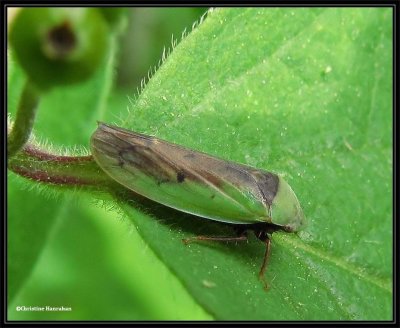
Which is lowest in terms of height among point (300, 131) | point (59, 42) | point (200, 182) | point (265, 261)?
point (265, 261)

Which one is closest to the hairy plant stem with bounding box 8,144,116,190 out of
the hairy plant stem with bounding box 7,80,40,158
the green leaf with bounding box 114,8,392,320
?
the hairy plant stem with bounding box 7,80,40,158

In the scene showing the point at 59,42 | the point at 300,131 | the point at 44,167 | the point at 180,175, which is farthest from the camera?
the point at 300,131

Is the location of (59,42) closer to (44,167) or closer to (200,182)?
(44,167)

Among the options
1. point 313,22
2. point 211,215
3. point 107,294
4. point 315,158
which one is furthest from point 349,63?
point 107,294

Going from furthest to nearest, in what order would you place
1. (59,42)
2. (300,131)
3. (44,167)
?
(300,131), (44,167), (59,42)

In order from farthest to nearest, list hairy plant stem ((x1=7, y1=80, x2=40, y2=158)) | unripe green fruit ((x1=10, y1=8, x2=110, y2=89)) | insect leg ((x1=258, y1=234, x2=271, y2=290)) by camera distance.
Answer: insect leg ((x1=258, y1=234, x2=271, y2=290)), hairy plant stem ((x1=7, y1=80, x2=40, y2=158)), unripe green fruit ((x1=10, y1=8, x2=110, y2=89))

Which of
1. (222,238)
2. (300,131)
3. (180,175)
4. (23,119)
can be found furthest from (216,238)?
(23,119)

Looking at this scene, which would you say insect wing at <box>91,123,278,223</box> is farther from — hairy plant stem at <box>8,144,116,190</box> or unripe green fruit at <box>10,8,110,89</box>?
unripe green fruit at <box>10,8,110,89</box>
